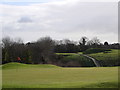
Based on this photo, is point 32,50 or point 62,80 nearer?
point 62,80

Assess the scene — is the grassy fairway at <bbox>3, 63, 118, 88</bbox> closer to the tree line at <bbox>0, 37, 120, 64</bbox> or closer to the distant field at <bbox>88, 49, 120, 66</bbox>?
the tree line at <bbox>0, 37, 120, 64</bbox>

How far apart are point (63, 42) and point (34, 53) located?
106ft

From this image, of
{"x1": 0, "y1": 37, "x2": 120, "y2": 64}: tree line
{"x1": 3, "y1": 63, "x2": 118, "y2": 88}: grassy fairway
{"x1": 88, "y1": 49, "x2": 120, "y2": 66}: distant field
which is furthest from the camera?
{"x1": 88, "y1": 49, "x2": 120, "y2": 66}: distant field

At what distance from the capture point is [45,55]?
65250mm

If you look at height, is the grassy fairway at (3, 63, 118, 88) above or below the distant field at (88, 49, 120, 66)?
above

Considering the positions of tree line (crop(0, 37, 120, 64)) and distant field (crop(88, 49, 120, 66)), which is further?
distant field (crop(88, 49, 120, 66))

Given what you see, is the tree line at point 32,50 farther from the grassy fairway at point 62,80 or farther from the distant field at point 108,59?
the grassy fairway at point 62,80

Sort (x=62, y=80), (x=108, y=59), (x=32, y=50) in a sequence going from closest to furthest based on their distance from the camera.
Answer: (x=62, y=80), (x=32, y=50), (x=108, y=59)

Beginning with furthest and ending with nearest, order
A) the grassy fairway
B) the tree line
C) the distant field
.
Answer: the distant field < the tree line < the grassy fairway

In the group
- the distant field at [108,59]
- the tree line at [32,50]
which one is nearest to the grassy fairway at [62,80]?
the tree line at [32,50]

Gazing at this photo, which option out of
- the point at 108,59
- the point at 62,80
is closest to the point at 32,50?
the point at 108,59

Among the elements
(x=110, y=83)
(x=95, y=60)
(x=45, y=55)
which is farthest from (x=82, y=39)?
(x=110, y=83)

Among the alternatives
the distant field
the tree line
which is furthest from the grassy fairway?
the distant field

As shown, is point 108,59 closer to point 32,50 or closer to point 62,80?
point 32,50
